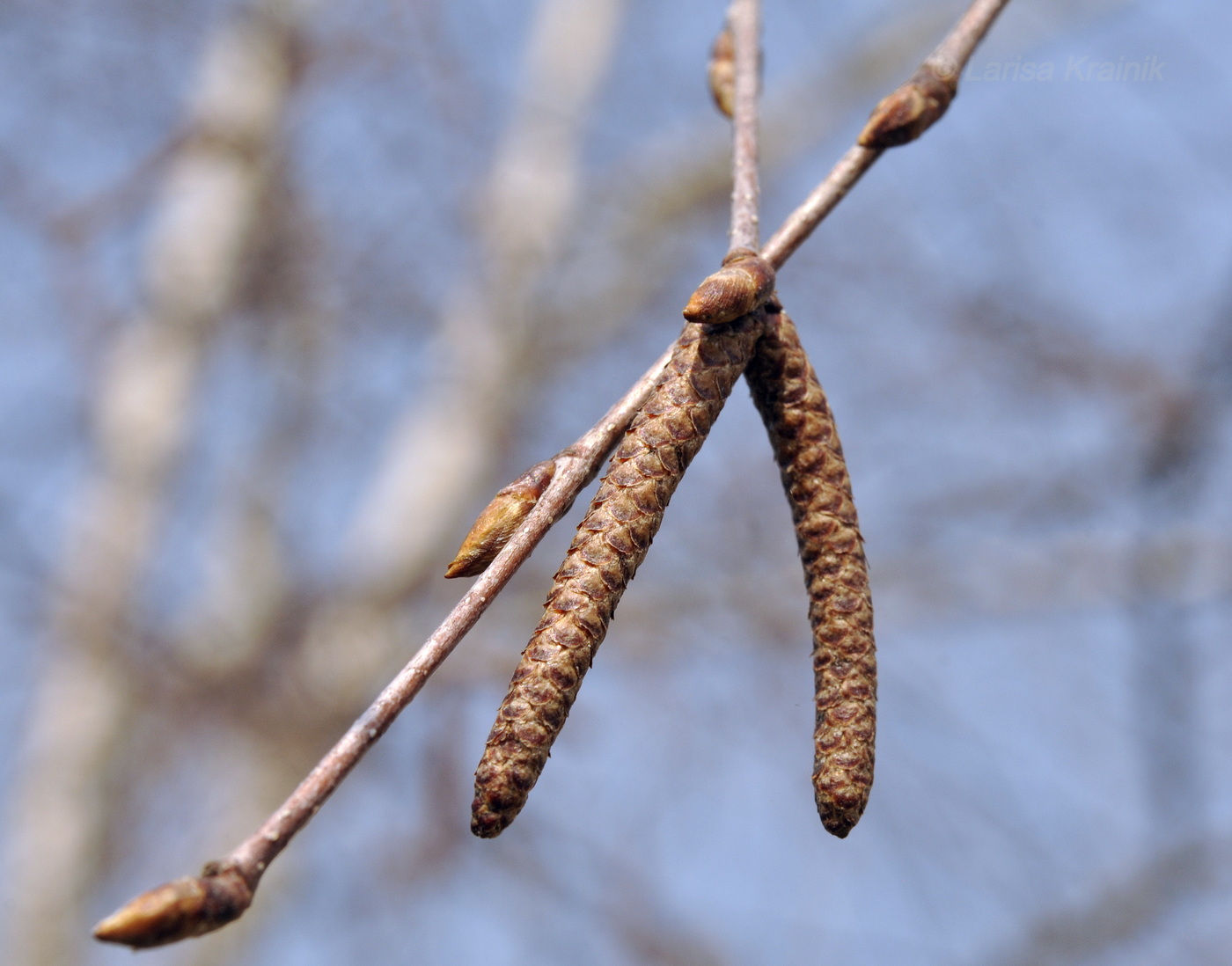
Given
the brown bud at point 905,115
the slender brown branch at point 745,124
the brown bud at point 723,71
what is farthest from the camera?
the brown bud at point 723,71

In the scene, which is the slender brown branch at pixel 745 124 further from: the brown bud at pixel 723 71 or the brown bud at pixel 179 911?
the brown bud at pixel 179 911

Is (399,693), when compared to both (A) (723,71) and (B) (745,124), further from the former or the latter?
(A) (723,71)

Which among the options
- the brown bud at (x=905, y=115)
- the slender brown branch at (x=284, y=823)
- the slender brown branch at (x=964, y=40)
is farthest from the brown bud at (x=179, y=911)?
the slender brown branch at (x=964, y=40)

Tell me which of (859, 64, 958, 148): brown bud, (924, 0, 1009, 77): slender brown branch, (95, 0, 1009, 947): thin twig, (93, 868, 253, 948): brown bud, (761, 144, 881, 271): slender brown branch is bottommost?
(93, 868, 253, 948): brown bud

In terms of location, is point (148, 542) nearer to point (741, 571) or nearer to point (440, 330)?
point (440, 330)

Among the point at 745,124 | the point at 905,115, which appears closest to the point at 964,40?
the point at 905,115

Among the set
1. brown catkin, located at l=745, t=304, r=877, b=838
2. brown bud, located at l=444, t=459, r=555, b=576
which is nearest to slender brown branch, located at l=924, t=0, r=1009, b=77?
brown catkin, located at l=745, t=304, r=877, b=838

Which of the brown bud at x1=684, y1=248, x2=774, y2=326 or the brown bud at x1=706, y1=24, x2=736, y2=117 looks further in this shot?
the brown bud at x1=706, y1=24, x2=736, y2=117

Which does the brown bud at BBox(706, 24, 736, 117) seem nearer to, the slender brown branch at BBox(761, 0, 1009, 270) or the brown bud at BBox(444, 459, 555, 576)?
the slender brown branch at BBox(761, 0, 1009, 270)
